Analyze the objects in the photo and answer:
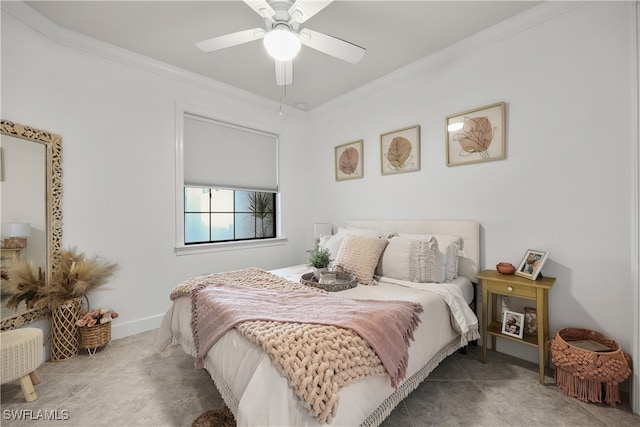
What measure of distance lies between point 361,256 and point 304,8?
1817mm

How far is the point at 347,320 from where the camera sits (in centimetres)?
137

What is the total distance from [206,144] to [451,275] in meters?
2.99

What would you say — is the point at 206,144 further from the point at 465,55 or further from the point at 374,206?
the point at 465,55

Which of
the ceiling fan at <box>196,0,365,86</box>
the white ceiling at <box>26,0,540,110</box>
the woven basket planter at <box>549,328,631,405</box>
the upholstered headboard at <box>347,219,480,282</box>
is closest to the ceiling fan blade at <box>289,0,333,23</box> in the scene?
the ceiling fan at <box>196,0,365,86</box>

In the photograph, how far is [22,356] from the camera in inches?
67.2

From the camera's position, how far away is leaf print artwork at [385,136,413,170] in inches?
118

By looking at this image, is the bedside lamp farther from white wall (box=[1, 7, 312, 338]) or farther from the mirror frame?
white wall (box=[1, 7, 312, 338])

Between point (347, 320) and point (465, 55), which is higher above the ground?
point (465, 55)

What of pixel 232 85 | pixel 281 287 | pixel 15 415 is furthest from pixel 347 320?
pixel 232 85

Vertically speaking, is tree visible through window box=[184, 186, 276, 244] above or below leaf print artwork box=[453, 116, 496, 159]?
below

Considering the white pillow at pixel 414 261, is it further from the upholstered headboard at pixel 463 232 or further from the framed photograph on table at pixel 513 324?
the framed photograph on table at pixel 513 324

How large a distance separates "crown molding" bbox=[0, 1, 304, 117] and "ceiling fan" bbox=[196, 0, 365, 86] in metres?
1.29

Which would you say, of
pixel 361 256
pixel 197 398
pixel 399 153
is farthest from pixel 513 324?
pixel 197 398

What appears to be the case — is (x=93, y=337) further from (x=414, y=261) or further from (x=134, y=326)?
Answer: (x=414, y=261)
